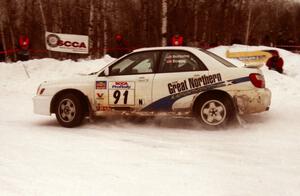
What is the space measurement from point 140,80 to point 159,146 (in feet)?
5.34

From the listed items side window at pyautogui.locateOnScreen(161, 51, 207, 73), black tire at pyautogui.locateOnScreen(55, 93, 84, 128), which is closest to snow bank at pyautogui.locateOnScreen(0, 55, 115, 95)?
black tire at pyautogui.locateOnScreen(55, 93, 84, 128)

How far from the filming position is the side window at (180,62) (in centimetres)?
733

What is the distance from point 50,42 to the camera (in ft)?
57.1

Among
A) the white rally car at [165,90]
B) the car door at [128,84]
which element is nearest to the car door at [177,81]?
the white rally car at [165,90]

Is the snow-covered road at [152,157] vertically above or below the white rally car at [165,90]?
below

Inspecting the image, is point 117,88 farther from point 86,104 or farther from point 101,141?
point 101,141

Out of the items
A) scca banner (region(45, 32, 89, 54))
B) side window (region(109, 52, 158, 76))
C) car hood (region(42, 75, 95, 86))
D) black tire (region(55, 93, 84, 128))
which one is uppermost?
scca banner (region(45, 32, 89, 54))

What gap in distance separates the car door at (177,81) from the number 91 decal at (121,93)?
15.3 inches

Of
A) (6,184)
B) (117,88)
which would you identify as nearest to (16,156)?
(6,184)

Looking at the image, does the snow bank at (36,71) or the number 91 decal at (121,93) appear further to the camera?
the snow bank at (36,71)

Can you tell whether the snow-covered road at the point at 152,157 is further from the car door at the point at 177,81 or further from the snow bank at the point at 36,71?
the snow bank at the point at 36,71

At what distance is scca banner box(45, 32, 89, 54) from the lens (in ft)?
57.2

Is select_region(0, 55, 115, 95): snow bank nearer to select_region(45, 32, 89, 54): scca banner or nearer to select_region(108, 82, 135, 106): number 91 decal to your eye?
select_region(45, 32, 89, 54): scca banner

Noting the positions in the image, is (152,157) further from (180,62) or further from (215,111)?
(180,62)
